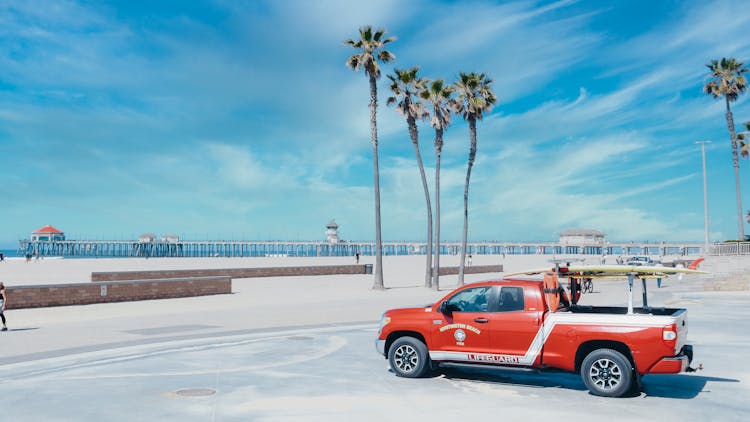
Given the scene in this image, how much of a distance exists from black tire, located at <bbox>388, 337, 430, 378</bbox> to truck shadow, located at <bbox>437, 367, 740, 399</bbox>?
2.13 ft

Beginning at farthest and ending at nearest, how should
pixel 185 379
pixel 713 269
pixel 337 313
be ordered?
pixel 713 269, pixel 337 313, pixel 185 379

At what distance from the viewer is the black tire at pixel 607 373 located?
9727mm

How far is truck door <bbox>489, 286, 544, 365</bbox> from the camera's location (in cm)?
1040

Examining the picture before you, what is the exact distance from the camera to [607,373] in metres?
9.91

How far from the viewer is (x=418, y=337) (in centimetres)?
1159

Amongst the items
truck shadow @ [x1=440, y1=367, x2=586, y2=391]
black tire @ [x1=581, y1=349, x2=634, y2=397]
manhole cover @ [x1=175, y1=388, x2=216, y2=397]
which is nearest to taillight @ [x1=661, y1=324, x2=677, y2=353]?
black tire @ [x1=581, y1=349, x2=634, y2=397]

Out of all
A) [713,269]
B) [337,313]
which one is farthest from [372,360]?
[713,269]

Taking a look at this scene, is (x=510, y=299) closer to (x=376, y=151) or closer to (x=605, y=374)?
(x=605, y=374)

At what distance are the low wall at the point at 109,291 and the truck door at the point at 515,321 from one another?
19.8m

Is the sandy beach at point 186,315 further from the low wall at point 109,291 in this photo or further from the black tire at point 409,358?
the black tire at point 409,358

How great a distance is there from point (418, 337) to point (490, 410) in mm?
2661

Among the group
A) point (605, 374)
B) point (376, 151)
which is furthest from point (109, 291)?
point (605, 374)

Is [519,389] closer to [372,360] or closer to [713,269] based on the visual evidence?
[372,360]

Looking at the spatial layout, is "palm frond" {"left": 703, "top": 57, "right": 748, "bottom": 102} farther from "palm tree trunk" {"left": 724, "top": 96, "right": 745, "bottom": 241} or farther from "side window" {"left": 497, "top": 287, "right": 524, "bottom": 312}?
"side window" {"left": 497, "top": 287, "right": 524, "bottom": 312}
